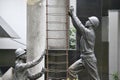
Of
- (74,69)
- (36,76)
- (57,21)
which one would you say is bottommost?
(36,76)

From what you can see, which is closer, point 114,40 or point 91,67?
point 91,67

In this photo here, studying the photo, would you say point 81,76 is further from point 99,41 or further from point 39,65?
point 39,65

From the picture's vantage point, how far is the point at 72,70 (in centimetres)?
939

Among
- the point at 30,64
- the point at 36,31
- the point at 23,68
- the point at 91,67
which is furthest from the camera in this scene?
the point at 36,31

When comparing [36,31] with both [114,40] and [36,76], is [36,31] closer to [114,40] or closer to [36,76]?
[36,76]

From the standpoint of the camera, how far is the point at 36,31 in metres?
9.77

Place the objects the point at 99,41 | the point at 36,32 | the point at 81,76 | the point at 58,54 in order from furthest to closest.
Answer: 1. the point at 99,41
2. the point at 81,76
3. the point at 36,32
4. the point at 58,54

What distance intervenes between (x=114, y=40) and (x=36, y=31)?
8.75 metres

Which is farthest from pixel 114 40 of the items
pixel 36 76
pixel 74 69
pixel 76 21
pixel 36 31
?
pixel 36 76

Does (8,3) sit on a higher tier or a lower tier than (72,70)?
higher

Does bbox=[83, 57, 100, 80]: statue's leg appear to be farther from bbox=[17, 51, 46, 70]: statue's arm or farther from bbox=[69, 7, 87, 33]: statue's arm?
bbox=[17, 51, 46, 70]: statue's arm

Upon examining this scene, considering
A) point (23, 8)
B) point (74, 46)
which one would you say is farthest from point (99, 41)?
point (23, 8)

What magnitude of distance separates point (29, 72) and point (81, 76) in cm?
575

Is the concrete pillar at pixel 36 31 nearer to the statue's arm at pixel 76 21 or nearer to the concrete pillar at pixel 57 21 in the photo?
the concrete pillar at pixel 57 21
